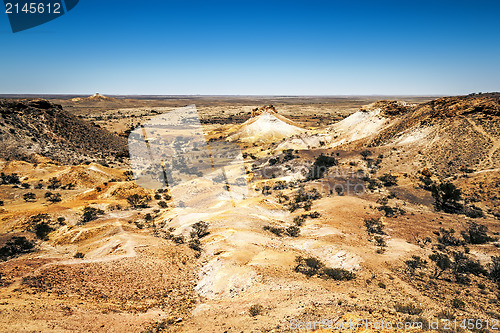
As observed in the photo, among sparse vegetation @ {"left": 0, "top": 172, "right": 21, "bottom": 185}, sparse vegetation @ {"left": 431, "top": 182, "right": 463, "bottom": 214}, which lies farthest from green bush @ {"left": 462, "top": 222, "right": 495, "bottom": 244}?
sparse vegetation @ {"left": 0, "top": 172, "right": 21, "bottom": 185}

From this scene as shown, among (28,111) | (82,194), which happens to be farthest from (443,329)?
(28,111)

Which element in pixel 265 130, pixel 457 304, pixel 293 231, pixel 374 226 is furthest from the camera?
pixel 265 130

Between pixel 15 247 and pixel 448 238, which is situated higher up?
pixel 15 247

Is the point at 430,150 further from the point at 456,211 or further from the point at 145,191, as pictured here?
the point at 145,191

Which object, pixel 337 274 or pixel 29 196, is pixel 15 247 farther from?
pixel 337 274

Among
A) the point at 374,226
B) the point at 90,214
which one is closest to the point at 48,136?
the point at 90,214

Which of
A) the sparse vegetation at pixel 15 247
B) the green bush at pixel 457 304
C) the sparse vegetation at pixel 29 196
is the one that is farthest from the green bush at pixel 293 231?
the sparse vegetation at pixel 29 196

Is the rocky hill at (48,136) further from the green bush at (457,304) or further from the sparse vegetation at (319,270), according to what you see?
the green bush at (457,304)
